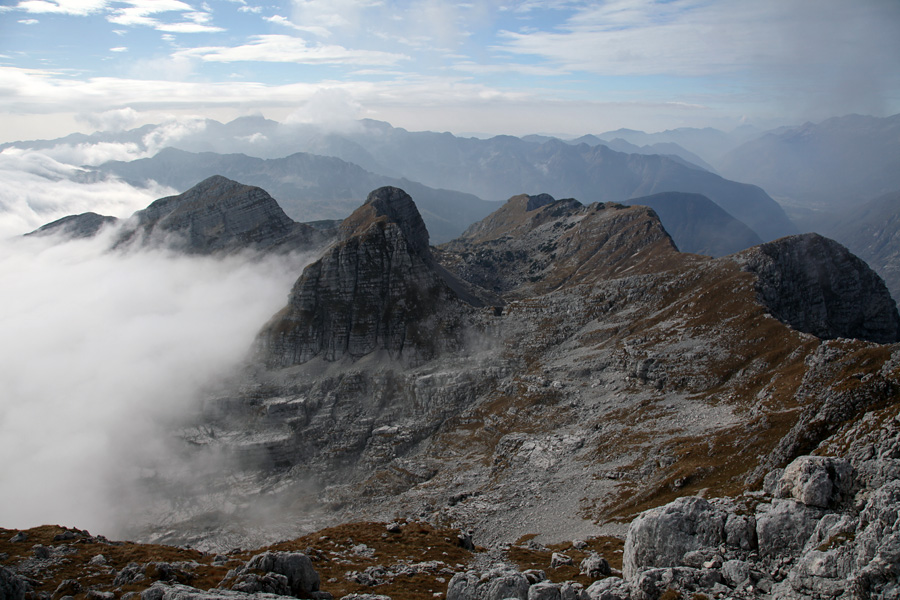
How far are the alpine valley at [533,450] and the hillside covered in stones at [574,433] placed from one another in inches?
13.7

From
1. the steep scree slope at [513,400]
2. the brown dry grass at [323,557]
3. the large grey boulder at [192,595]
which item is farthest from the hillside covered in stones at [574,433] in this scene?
the brown dry grass at [323,557]

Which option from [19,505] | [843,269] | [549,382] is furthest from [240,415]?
[843,269]

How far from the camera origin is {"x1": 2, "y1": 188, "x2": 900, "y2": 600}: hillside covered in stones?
3794 cm

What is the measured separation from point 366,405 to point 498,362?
3900cm

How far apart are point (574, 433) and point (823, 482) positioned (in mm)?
74469

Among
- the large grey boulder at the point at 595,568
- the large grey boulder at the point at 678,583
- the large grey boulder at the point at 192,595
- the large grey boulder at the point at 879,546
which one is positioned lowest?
the large grey boulder at the point at 595,568

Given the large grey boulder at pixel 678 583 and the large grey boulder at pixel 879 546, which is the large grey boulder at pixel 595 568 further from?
the large grey boulder at pixel 879 546

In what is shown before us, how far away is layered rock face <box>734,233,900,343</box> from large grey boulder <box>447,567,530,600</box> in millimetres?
→ 124184

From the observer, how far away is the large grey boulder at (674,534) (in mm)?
40344

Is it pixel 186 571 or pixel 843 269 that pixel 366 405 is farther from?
pixel 843 269

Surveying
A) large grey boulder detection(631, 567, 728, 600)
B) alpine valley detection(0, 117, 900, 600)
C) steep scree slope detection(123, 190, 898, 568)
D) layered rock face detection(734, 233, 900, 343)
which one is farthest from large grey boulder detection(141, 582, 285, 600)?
layered rock face detection(734, 233, 900, 343)

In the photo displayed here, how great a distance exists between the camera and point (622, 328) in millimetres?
139625

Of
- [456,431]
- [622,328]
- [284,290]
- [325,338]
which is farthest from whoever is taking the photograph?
[284,290]

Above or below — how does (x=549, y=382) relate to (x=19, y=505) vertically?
above
